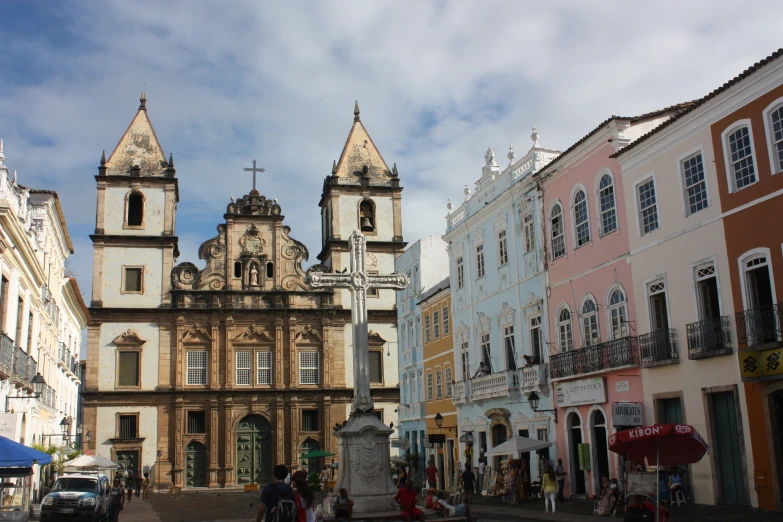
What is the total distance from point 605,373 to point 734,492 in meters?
5.74

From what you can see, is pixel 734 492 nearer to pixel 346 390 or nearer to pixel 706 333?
pixel 706 333

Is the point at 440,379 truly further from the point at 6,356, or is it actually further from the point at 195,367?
the point at 6,356

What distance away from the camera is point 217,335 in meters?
51.3

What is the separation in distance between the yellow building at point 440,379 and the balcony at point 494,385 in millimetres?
2873

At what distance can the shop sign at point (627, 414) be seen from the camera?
76.4ft

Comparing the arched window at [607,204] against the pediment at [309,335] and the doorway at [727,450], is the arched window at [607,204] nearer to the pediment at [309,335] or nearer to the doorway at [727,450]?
the doorway at [727,450]

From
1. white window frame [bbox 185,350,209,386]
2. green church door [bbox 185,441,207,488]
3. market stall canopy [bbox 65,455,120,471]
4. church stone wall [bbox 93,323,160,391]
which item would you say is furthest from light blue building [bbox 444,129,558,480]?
church stone wall [bbox 93,323,160,391]

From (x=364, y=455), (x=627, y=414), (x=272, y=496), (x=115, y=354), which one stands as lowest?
(x=272, y=496)

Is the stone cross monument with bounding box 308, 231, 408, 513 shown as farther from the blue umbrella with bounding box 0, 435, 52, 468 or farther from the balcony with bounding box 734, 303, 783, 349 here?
the balcony with bounding box 734, 303, 783, 349

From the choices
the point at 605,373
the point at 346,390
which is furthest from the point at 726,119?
the point at 346,390

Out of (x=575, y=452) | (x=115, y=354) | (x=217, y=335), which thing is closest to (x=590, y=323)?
(x=575, y=452)

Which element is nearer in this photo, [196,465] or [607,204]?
[607,204]

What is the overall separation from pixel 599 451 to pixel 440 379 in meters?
14.8

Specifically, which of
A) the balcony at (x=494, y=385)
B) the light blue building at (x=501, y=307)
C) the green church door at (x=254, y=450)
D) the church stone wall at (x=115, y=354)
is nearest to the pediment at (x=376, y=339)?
the green church door at (x=254, y=450)
